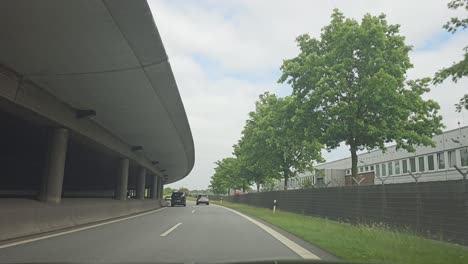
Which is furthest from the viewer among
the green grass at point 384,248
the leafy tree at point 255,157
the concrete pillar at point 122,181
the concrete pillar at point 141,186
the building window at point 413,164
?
the building window at point 413,164

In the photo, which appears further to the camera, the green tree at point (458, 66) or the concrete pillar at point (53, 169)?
the concrete pillar at point (53, 169)

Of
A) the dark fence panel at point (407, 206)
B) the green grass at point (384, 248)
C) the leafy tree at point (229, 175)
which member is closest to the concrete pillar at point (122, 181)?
the dark fence panel at point (407, 206)

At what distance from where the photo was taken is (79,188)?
47375 mm

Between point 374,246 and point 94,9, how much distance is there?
26.3 feet

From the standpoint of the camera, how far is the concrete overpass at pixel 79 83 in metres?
9.62

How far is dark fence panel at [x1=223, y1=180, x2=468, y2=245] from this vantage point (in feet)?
38.1

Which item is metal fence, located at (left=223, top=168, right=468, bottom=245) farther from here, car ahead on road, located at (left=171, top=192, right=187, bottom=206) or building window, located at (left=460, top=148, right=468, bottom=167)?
car ahead on road, located at (left=171, top=192, right=187, bottom=206)

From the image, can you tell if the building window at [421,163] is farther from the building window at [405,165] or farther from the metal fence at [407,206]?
the metal fence at [407,206]

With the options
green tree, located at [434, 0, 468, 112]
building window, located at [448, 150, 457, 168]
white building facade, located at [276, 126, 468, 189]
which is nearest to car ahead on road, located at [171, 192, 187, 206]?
white building facade, located at [276, 126, 468, 189]

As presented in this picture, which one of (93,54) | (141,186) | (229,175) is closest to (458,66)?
(93,54)

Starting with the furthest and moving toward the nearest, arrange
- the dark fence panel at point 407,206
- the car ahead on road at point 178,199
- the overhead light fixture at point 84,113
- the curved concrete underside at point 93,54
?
1. the car ahead on road at point 178,199
2. the overhead light fixture at point 84,113
3. the dark fence panel at point 407,206
4. the curved concrete underside at point 93,54

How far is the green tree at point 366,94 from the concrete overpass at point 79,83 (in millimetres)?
6801

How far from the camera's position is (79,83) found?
14570mm

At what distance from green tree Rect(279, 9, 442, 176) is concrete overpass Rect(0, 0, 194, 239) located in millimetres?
6801
